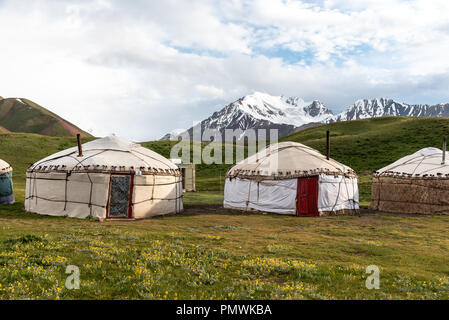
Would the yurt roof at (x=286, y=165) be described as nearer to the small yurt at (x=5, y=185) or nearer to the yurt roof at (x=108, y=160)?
the yurt roof at (x=108, y=160)

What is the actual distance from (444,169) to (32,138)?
174 feet

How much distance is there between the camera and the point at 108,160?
14461mm

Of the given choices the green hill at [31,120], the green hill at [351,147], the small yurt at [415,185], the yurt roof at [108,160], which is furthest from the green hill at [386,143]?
the green hill at [31,120]

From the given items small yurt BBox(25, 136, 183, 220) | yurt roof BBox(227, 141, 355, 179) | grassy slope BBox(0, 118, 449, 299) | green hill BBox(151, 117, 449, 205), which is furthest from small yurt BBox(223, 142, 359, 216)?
green hill BBox(151, 117, 449, 205)

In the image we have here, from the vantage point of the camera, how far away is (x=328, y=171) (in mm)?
16328

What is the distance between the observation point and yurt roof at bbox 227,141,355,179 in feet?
53.7

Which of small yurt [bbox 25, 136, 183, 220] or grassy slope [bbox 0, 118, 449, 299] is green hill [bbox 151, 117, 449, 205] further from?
grassy slope [bbox 0, 118, 449, 299]

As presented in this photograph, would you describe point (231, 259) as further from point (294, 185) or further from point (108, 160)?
point (294, 185)

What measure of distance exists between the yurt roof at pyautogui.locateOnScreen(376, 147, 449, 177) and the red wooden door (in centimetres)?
518

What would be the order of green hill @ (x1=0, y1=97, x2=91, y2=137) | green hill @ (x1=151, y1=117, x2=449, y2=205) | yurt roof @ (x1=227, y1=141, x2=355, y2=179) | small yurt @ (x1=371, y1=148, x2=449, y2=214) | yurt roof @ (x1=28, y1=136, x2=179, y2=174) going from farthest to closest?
green hill @ (x1=0, y1=97, x2=91, y2=137)
green hill @ (x1=151, y1=117, x2=449, y2=205)
small yurt @ (x1=371, y1=148, x2=449, y2=214)
yurt roof @ (x1=227, y1=141, x2=355, y2=179)
yurt roof @ (x1=28, y1=136, x2=179, y2=174)

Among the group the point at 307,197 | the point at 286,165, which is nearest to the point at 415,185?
the point at 307,197

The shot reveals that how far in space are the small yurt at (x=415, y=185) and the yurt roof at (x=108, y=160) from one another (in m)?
11.5
